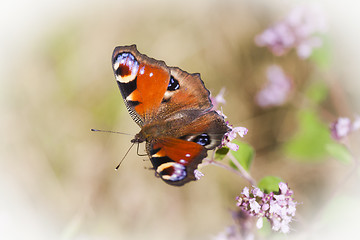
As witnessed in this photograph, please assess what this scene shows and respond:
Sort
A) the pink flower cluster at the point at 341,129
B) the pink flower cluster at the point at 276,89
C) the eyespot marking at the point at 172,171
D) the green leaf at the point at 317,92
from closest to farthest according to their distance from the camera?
the eyespot marking at the point at 172,171, the pink flower cluster at the point at 341,129, the green leaf at the point at 317,92, the pink flower cluster at the point at 276,89

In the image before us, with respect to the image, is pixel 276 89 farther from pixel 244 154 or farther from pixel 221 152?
pixel 221 152

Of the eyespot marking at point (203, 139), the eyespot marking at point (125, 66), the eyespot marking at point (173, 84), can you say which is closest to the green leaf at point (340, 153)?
the eyespot marking at point (203, 139)

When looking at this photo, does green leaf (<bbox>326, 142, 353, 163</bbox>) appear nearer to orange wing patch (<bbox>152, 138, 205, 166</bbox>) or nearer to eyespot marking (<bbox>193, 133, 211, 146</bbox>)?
eyespot marking (<bbox>193, 133, 211, 146</bbox>)

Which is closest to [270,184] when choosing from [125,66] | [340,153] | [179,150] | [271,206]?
[271,206]

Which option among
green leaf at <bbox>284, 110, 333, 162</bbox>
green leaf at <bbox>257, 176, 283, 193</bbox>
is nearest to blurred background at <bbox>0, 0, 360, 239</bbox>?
green leaf at <bbox>284, 110, 333, 162</bbox>

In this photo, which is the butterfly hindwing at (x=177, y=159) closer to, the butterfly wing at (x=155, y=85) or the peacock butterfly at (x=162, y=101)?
the peacock butterfly at (x=162, y=101)
